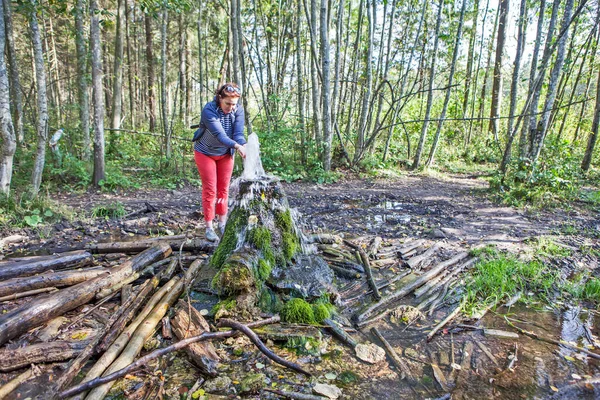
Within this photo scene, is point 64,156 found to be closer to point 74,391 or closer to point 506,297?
point 74,391

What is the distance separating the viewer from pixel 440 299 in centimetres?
375

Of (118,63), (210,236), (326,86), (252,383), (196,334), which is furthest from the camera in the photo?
(118,63)

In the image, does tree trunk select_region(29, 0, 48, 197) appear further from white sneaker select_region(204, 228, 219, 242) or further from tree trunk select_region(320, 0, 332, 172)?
tree trunk select_region(320, 0, 332, 172)

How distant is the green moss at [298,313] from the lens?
3.12 m

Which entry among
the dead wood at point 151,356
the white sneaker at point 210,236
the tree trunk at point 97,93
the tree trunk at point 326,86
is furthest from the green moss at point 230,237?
the tree trunk at point 326,86

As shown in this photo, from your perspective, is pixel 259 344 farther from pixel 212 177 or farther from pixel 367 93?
pixel 367 93

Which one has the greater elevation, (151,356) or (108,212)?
(108,212)

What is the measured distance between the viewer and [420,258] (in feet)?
15.4

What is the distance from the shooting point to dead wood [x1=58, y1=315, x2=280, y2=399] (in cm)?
207

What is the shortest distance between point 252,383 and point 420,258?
315 centimetres

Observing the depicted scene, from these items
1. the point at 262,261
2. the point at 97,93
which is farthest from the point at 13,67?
the point at 262,261

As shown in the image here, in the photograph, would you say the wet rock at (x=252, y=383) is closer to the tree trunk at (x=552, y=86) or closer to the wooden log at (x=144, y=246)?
the wooden log at (x=144, y=246)

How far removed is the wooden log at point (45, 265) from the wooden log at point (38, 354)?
1425mm

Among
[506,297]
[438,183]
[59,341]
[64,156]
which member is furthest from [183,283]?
[438,183]
